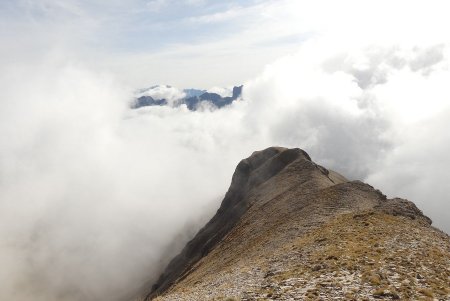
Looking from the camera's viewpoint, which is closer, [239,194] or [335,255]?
[335,255]

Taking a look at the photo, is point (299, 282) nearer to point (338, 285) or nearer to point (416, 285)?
point (338, 285)

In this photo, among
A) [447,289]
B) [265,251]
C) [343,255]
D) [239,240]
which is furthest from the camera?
[239,240]

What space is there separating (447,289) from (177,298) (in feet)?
79.4

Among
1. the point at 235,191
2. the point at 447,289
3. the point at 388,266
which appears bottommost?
the point at 447,289

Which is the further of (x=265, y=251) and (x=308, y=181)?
(x=308, y=181)

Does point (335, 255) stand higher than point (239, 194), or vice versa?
point (239, 194)

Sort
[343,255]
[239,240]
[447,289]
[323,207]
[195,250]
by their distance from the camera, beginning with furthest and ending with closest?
[195,250]
[239,240]
[323,207]
[343,255]
[447,289]

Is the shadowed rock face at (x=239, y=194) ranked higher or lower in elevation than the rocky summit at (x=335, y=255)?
higher

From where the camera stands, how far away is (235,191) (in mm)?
143500

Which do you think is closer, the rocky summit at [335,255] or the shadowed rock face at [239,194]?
the rocky summit at [335,255]

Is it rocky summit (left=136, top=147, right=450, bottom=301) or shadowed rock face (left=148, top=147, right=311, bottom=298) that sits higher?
shadowed rock face (left=148, top=147, right=311, bottom=298)

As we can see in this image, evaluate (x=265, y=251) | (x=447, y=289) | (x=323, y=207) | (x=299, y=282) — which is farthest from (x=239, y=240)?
(x=447, y=289)

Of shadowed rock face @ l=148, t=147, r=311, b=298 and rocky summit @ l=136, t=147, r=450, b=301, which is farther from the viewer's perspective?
shadowed rock face @ l=148, t=147, r=311, b=298

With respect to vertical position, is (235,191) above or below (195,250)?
above
